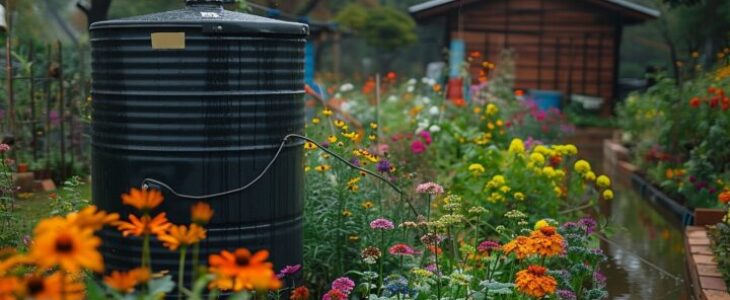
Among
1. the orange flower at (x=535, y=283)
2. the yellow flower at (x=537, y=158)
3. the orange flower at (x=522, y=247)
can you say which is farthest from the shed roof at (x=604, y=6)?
the orange flower at (x=535, y=283)

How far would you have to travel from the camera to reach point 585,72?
23.3m

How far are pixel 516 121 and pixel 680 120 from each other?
180cm

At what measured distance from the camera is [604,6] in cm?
2222

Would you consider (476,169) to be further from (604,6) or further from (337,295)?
(604,6)

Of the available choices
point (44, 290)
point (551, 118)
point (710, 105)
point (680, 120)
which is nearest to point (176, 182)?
point (44, 290)

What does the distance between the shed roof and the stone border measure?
13.2m

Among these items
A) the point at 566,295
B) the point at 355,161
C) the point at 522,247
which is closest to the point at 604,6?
the point at 355,161

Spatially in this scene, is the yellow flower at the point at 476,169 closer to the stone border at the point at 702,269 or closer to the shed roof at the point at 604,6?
the stone border at the point at 702,269

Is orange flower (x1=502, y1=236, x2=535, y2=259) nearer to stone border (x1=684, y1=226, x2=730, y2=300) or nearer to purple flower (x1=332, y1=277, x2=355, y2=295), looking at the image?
purple flower (x1=332, y1=277, x2=355, y2=295)

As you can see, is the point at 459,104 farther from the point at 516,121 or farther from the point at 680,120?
the point at 680,120

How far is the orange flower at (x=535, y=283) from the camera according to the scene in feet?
9.73

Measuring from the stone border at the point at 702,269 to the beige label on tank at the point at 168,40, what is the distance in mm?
3308

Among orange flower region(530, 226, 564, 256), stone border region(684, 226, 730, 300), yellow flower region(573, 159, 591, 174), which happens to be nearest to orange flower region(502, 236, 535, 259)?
orange flower region(530, 226, 564, 256)

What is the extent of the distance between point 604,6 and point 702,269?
17.0 meters
